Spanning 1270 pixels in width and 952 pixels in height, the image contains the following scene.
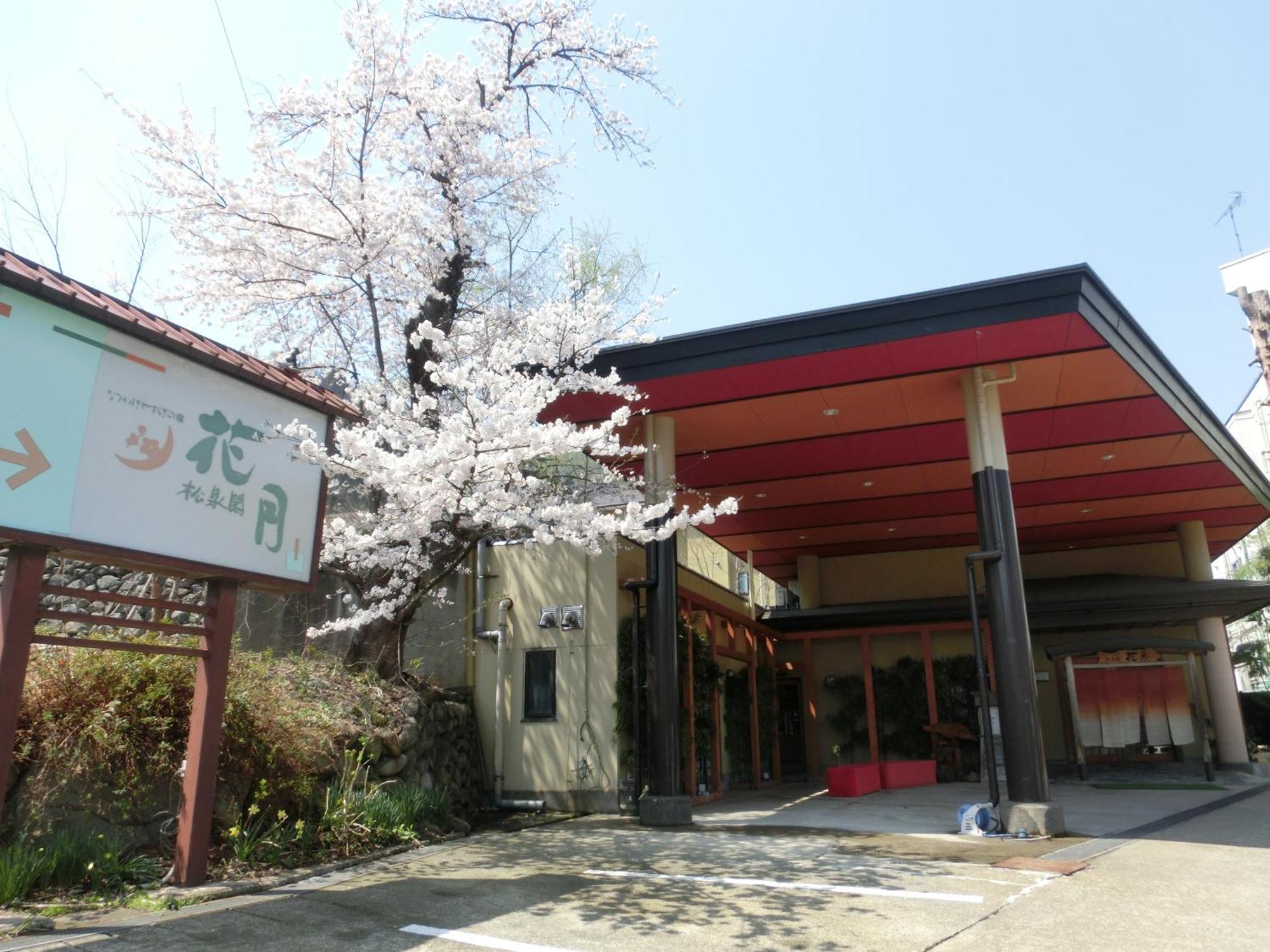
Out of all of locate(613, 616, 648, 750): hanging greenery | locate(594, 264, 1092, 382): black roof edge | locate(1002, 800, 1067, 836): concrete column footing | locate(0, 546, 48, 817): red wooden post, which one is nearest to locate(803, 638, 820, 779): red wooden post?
locate(613, 616, 648, 750): hanging greenery

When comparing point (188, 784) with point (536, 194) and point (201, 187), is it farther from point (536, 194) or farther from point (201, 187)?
point (536, 194)

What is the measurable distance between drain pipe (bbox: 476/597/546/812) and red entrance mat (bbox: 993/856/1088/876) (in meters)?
5.98

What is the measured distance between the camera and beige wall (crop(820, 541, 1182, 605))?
62.1ft

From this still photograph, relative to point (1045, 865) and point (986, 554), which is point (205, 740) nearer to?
point (1045, 865)

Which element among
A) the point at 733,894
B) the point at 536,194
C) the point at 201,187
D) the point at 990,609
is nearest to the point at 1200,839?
the point at 990,609

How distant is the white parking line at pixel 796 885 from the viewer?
553cm

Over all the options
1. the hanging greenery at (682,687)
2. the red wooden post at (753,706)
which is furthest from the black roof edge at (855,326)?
the red wooden post at (753,706)

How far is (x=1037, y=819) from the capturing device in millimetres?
8125

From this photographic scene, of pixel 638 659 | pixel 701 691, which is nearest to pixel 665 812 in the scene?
pixel 638 659

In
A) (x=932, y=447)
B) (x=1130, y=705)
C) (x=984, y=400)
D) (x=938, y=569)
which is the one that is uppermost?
(x=932, y=447)

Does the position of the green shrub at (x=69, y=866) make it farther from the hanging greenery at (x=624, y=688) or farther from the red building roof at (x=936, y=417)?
the red building roof at (x=936, y=417)

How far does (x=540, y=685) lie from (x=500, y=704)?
0.58 m

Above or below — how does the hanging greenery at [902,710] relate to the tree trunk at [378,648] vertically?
below

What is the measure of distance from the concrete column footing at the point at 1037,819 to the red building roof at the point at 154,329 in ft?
23.4
